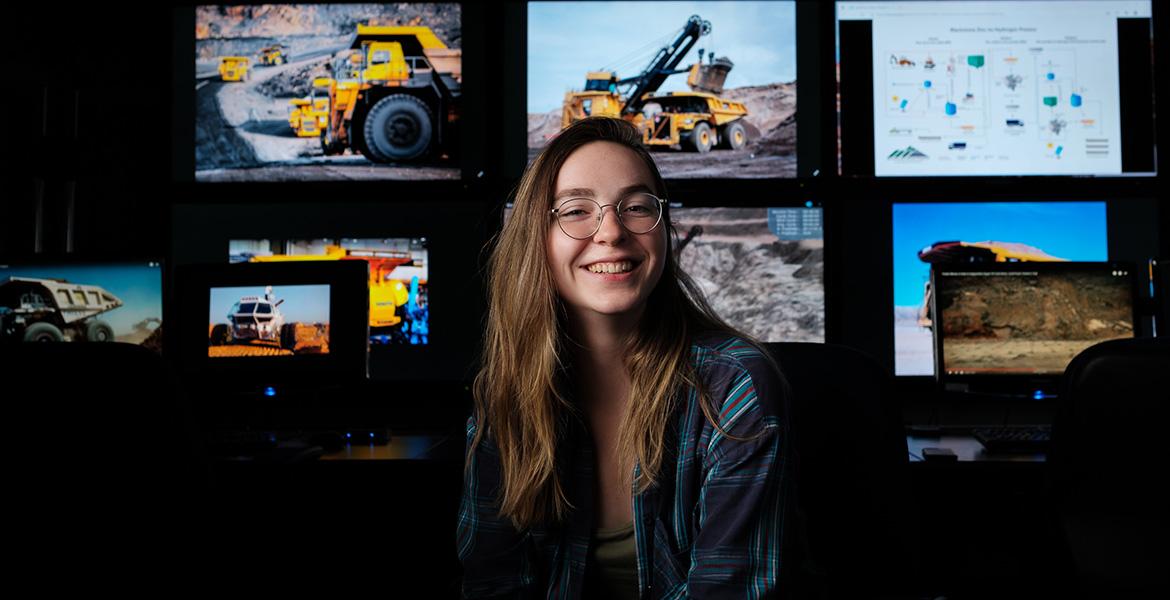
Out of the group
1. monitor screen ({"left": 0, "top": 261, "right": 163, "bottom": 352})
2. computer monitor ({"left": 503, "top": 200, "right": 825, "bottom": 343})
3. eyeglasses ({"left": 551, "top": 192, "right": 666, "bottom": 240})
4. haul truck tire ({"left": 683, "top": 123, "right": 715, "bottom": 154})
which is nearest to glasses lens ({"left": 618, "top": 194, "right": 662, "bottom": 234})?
eyeglasses ({"left": 551, "top": 192, "right": 666, "bottom": 240})

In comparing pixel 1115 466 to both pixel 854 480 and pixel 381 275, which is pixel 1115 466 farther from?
pixel 381 275

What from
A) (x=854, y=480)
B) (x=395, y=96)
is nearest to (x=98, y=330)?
(x=395, y=96)

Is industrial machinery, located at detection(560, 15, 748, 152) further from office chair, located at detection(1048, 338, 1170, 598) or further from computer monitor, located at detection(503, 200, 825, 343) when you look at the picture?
office chair, located at detection(1048, 338, 1170, 598)

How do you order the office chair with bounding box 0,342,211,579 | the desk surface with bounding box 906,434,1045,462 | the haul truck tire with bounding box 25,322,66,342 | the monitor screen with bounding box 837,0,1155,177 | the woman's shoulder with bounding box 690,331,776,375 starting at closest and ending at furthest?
1. the office chair with bounding box 0,342,211,579
2. the woman's shoulder with bounding box 690,331,776,375
3. the desk surface with bounding box 906,434,1045,462
4. the haul truck tire with bounding box 25,322,66,342
5. the monitor screen with bounding box 837,0,1155,177

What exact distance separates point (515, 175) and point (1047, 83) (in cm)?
169

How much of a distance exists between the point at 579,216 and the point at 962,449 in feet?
4.36

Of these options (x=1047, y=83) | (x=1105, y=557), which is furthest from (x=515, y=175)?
(x=1105, y=557)

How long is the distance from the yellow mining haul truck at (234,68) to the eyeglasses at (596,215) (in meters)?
1.72

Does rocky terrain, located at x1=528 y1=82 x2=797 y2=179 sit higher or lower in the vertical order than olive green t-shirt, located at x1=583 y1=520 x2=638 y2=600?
higher

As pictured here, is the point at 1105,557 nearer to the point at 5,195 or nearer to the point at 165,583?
the point at 165,583

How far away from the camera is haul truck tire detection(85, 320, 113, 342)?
2.28 metres

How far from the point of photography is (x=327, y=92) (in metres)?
2.48

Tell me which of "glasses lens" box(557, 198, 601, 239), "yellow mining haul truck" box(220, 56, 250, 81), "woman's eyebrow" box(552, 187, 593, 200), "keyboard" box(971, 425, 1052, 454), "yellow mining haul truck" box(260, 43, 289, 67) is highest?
"yellow mining haul truck" box(260, 43, 289, 67)

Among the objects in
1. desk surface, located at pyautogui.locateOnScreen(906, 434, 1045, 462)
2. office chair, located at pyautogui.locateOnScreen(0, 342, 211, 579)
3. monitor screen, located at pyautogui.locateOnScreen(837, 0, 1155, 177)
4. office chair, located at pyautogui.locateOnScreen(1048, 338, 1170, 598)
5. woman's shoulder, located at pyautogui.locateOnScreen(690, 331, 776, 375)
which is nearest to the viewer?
office chair, located at pyautogui.locateOnScreen(0, 342, 211, 579)
